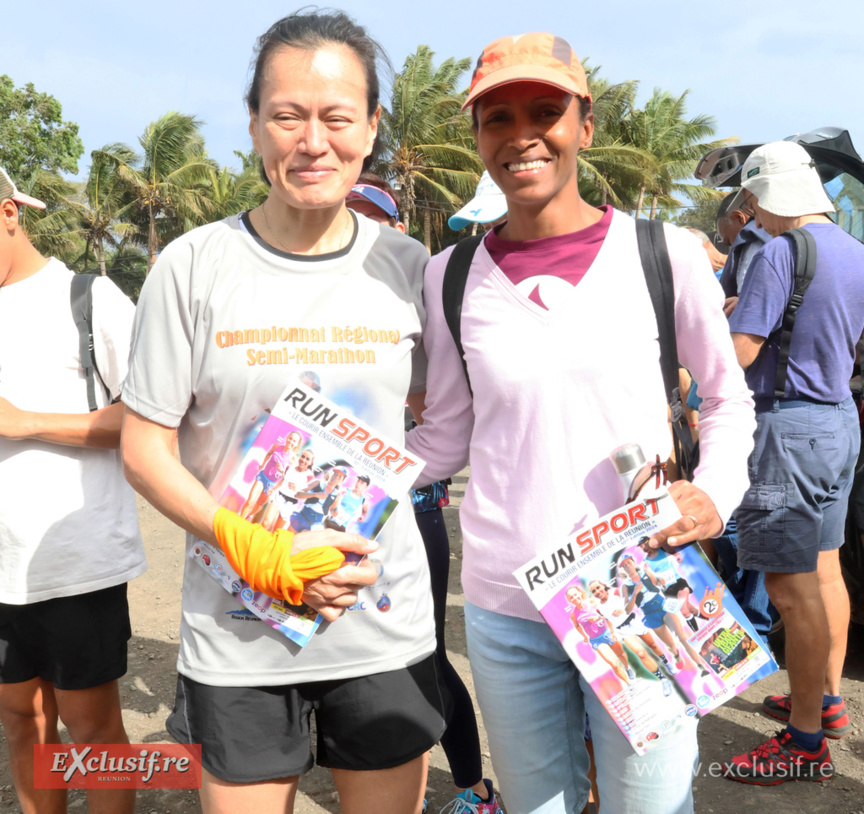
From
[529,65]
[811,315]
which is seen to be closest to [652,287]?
[529,65]

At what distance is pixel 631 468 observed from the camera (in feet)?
5.07

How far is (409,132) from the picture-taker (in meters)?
30.0

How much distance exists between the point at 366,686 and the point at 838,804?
2.07 metres

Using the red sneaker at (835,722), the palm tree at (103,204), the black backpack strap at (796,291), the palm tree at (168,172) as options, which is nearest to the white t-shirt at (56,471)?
the black backpack strap at (796,291)

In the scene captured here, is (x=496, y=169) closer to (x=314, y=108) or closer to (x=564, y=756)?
(x=314, y=108)

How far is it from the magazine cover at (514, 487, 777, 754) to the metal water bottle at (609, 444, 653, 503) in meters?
0.08

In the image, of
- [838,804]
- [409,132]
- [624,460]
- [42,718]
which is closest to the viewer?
[624,460]

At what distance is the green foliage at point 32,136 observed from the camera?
28188 mm

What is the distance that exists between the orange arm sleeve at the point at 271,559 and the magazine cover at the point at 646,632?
43cm

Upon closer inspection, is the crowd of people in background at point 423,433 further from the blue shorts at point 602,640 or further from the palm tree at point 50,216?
the palm tree at point 50,216

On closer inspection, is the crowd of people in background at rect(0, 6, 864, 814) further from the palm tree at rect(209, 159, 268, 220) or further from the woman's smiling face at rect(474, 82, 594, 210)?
the palm tree at rect(209, 159, 268, 220)

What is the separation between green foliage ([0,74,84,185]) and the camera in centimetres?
2819

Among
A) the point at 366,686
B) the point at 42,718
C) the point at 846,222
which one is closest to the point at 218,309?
the point at 366,686

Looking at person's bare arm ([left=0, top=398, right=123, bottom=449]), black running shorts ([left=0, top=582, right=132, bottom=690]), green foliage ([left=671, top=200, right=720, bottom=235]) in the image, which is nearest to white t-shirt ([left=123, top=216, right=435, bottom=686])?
person's bare arm ([left=0, top=398, right=123, bottom=449])
